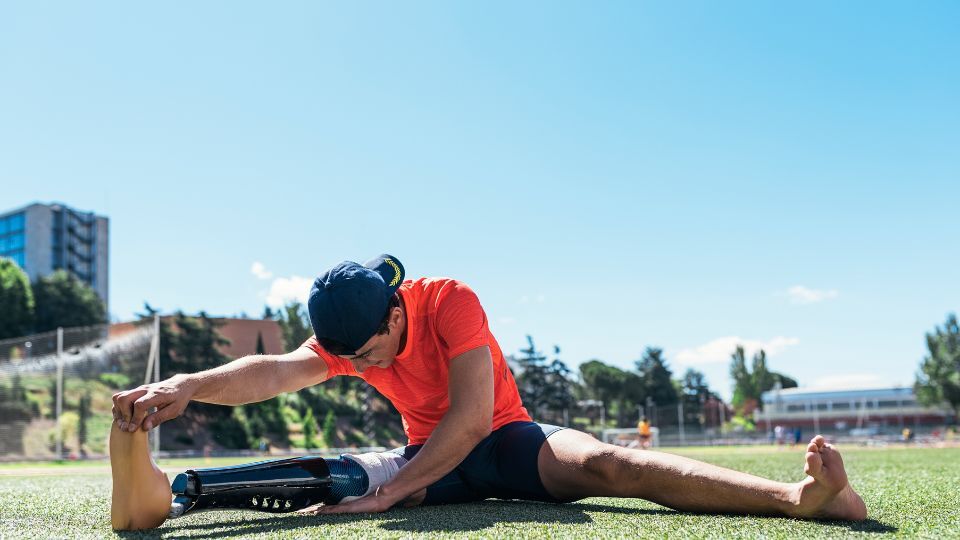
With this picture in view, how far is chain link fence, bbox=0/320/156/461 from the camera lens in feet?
75.6

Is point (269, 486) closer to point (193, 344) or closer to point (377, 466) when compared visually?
point (377, 466)

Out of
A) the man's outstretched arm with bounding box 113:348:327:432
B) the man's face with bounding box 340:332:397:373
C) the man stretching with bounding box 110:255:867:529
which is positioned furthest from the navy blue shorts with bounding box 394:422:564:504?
the man's outstretched arm with bounding box 113:348:327:432

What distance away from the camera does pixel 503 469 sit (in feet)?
9.40

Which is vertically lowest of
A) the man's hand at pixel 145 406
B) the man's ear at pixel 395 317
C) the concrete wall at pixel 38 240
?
the man's hand at pixel 145 406

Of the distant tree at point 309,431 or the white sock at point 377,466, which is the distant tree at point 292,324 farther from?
the white sock at point 377,466

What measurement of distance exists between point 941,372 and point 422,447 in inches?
2759

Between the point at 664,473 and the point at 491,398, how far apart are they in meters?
0.60

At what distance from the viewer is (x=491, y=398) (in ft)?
8.70

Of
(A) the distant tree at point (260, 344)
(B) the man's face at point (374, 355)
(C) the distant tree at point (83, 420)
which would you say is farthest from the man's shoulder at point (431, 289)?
(A) the distant tree at point (260, 344)

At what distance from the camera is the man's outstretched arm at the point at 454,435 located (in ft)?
8.50

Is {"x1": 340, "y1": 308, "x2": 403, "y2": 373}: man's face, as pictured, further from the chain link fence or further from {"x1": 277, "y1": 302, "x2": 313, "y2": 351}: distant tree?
{"x1": 277, "y1": 302, "x2": 313, "y2": 351}: distant tree

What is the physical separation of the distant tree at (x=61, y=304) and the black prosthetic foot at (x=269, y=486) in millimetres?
60891

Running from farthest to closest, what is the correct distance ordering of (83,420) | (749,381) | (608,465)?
(749,381) < (83,420) < (608,465)

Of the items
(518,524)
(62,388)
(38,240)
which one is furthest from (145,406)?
(38,240)
